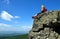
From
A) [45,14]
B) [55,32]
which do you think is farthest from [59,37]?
[45,14]

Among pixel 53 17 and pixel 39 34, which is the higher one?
pixel 53 17

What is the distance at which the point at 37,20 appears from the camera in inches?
1534

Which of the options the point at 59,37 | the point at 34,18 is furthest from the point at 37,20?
the point at 59,37

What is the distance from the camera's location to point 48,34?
34312mm

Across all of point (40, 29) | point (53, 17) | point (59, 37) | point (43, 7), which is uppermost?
point (43, 7)

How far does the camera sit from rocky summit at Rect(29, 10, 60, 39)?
1351 inches

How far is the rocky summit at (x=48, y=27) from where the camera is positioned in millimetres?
34312

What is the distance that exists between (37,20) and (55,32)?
634 cm

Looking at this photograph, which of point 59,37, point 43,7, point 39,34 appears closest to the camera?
point 59,37

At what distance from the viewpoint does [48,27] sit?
116ft

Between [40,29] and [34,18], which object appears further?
[34,18]

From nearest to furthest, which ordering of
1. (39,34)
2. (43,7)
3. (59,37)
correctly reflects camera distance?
(59,37) → (39,34) → (43,7)

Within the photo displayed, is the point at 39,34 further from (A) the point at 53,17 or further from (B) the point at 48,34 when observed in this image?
(A) the point at 53,17

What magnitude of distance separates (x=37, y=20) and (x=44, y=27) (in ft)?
11.8
